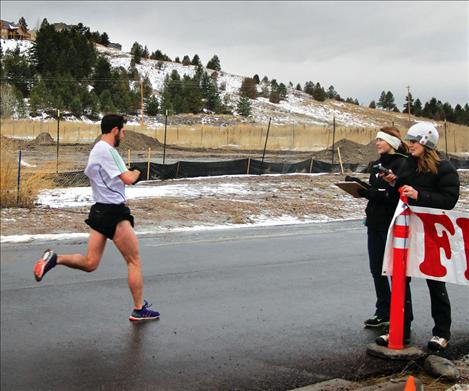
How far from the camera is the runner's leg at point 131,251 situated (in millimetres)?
5922

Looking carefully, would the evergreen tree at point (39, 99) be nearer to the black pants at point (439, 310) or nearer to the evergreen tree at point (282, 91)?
the black pants at point (439, 310)

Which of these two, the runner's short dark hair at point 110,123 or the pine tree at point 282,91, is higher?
the pine tree at point 282,91

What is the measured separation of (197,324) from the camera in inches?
241

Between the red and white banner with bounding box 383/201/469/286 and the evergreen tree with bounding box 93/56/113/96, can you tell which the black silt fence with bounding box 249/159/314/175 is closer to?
the evergreen tree with bounding box 93/56/113/96

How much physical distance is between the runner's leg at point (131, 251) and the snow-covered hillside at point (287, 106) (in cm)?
10935

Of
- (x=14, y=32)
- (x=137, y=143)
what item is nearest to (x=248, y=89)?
(x=137, y=143)

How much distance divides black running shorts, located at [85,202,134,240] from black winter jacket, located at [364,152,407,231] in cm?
212

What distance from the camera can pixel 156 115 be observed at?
292 feet

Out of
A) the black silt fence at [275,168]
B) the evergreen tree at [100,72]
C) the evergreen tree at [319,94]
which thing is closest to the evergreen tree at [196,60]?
the evergreen tree at [319,94]

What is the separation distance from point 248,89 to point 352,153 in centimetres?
10453

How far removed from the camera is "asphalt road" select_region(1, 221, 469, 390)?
477 cm

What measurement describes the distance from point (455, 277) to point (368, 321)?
115cm

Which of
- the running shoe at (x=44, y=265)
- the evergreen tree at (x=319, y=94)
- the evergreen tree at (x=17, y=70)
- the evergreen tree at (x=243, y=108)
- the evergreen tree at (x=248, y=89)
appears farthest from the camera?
the evergreen tree at (x=319, y=94)

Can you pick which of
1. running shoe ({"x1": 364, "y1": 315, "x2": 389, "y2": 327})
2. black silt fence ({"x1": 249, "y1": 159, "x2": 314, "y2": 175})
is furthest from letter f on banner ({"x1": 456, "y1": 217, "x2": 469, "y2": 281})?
black silt fence ({"x1": 249, "y1": 159, "x2": 314, "y2": 175})
